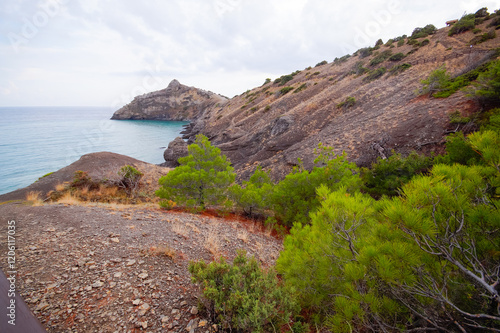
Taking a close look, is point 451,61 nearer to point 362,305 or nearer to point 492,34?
point 492,34

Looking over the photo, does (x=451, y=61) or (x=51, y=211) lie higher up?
(x=451, y=61)

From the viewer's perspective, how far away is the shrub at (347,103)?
19514mm

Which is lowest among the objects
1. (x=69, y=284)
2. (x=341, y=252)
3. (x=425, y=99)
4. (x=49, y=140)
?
(x=49, y=140)

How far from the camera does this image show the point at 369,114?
16.1 meters

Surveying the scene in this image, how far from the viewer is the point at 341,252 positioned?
9.64 ft

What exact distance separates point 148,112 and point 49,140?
55.5 meters

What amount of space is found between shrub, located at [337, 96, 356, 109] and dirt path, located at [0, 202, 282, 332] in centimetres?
1772

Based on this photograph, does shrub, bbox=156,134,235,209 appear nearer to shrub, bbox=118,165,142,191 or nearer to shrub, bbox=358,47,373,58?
shrub, bbox=118,165,142,191

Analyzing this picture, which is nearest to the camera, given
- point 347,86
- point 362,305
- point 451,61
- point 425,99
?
point 362,305

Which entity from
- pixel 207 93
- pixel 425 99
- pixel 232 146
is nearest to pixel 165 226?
pixel 425 99

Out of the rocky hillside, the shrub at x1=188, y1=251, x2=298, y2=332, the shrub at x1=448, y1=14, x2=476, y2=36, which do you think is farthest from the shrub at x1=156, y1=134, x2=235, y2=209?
the shrub at x1=448, y1=14, x2=476, y2=36

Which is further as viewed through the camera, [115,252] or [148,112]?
[148,112]

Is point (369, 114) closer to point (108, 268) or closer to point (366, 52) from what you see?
point (108, 268)

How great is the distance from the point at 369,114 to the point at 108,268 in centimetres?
1787
